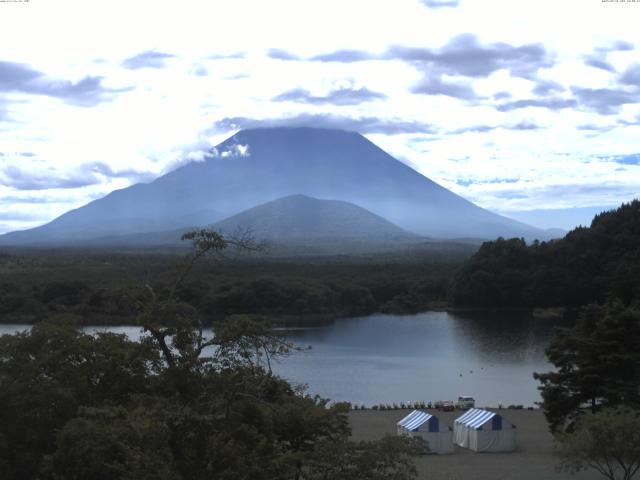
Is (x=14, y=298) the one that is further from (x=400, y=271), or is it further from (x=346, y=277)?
(x=400, y=271)

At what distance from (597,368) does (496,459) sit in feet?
7.63

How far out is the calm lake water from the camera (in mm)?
24672

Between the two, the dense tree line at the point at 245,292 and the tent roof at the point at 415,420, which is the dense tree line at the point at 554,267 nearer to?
the dense tree line at the point at 245,292

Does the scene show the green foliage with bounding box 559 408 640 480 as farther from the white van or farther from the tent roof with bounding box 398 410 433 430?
the white van

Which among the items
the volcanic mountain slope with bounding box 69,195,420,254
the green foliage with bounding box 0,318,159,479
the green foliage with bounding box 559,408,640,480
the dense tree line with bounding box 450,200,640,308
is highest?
the volcanic mountain slope with bounding box 69,195,420,254

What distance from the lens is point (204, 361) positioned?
243 inches

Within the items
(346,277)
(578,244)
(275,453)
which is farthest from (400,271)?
(275,453)

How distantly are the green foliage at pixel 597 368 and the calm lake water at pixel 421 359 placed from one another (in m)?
6.85

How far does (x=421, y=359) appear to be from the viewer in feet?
103

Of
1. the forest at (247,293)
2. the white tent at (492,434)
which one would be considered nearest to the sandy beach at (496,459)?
the white tent at (492,434)

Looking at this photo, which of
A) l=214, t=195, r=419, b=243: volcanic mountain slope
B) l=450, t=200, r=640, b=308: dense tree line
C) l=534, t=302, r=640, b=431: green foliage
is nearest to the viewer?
l=534, t=302, r=640, b=431: green foliage

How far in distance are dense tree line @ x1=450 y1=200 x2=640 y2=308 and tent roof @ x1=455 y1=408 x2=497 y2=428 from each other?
1145 inches

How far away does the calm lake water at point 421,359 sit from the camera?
2467cm

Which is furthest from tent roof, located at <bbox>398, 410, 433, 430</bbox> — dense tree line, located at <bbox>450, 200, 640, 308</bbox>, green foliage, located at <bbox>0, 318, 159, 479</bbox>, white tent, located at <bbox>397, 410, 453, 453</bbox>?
dense tree line, located at <bbox>450, 200, 640, 308</bbox>
